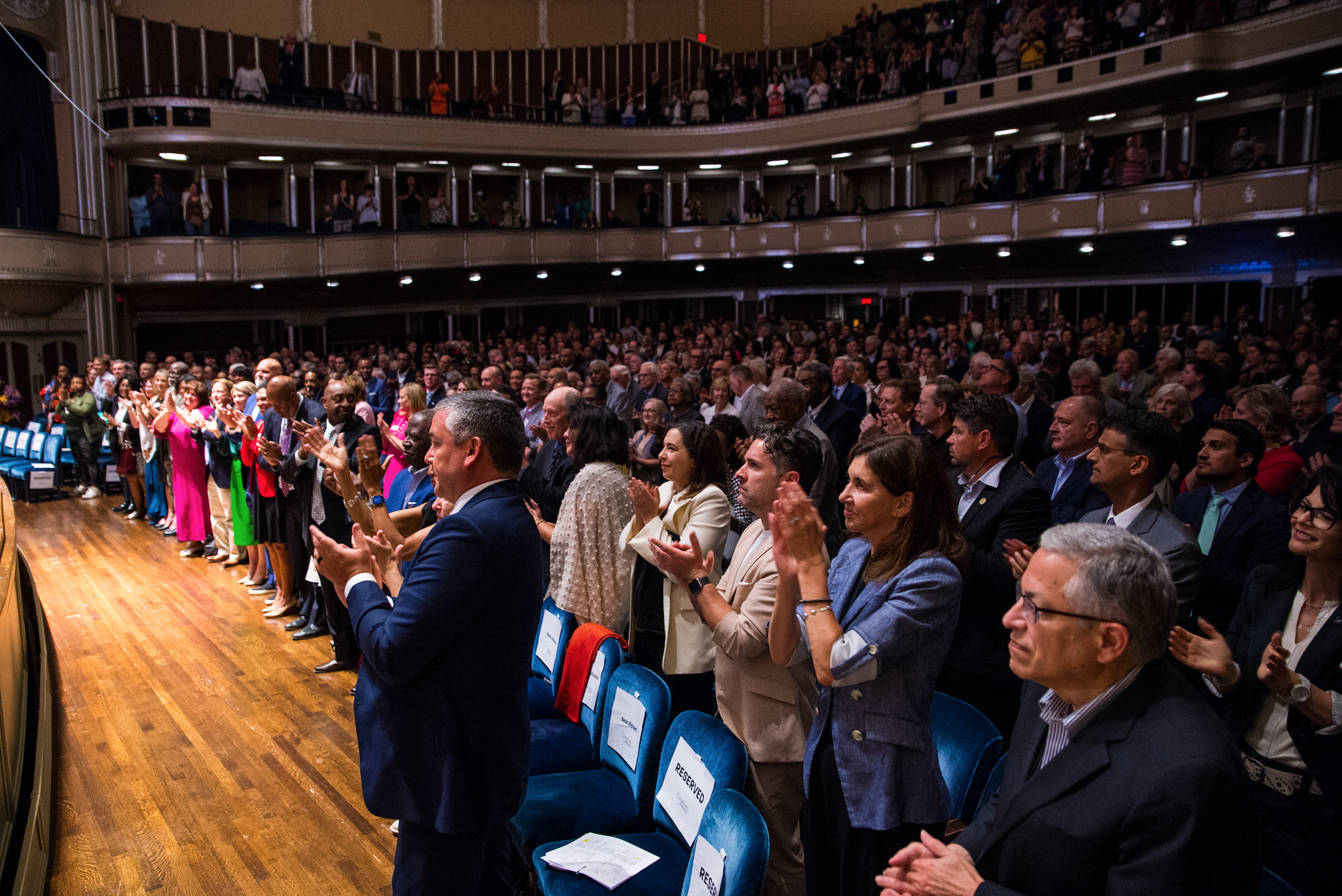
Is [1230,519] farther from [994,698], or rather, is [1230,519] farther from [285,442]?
[285,442]

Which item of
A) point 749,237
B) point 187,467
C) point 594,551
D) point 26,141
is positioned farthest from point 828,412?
point 26,141

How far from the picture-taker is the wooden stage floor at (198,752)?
3307 mm

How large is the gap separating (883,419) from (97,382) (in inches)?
395

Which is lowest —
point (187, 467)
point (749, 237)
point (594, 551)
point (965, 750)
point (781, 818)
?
point (781, 818)

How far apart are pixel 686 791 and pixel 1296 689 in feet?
4.81

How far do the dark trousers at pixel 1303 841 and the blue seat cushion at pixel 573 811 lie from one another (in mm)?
1635

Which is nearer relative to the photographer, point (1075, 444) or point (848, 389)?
point (1075, 444)

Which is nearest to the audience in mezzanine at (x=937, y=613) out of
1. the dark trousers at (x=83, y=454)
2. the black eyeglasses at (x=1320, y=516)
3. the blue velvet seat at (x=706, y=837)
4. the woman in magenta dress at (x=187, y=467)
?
the black eyeglasses at (x=1320, y=516)

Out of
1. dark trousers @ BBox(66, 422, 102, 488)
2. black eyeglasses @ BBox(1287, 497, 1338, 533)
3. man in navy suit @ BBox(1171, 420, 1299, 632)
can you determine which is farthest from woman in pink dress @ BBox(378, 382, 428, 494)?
dark trousers @ BBox(66, 422, 102, 488)

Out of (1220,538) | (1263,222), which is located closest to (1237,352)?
(1263,222)

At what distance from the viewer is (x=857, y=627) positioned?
2006mm

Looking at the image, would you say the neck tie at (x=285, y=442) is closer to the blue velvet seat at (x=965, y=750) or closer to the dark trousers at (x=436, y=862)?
the dark trousers at (x=436, y=862)

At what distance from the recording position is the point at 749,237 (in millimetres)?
17953

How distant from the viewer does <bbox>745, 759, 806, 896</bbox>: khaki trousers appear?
2.43m
